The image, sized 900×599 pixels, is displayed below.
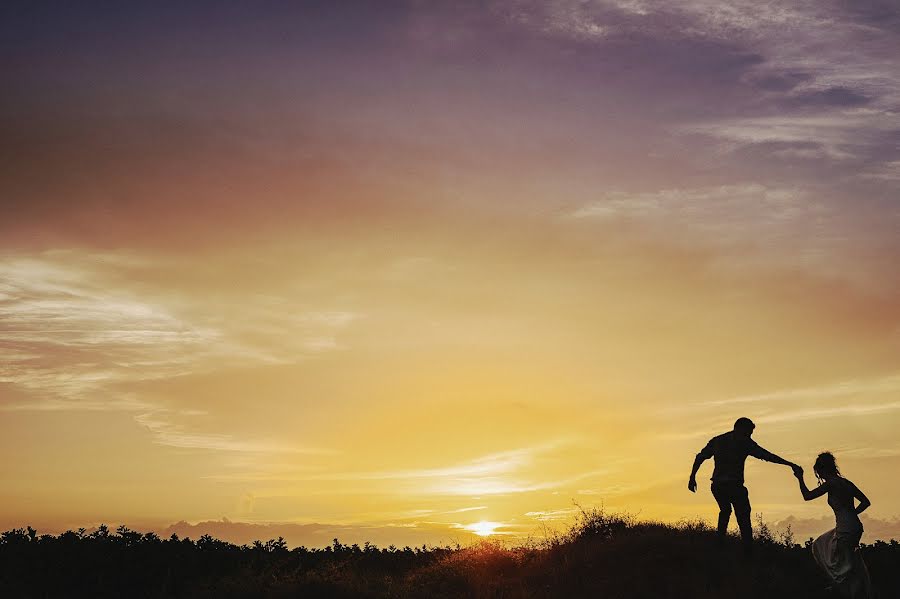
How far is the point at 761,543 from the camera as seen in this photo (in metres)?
21.0

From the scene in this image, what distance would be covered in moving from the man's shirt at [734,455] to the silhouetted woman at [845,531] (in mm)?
1625

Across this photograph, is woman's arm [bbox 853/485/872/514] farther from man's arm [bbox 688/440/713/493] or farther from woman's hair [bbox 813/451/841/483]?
man's arm [bbox 688/440/713/493]

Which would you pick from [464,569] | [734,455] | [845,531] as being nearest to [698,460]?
[734,455]

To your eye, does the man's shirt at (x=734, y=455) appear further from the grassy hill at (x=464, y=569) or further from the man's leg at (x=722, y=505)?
the grassy hill at (x=464, y=569)

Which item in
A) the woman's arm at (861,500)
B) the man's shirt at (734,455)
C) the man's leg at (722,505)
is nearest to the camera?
the woman's arm at (861,500)

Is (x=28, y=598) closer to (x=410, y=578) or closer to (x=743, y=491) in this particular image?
(x=410, y=578)

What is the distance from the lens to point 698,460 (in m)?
19.5

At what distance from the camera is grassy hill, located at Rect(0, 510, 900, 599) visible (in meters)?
18.2

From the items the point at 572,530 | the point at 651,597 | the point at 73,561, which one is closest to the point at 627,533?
the point at 572,530

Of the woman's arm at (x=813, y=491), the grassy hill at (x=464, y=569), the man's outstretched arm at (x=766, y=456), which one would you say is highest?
the man's outstretched arm at (x=766, y=456)

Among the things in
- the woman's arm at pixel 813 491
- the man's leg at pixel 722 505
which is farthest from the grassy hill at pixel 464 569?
the woman's arm at pixel 813 491

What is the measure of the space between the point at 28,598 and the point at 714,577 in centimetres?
1661

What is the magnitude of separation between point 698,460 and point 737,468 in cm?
102

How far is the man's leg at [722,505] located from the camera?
749 inches
